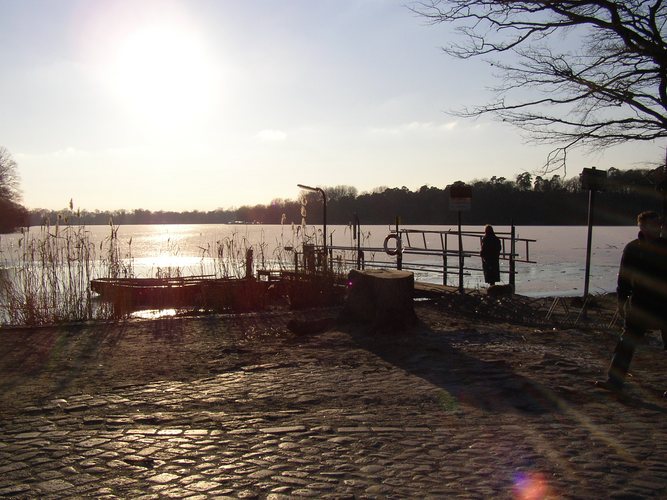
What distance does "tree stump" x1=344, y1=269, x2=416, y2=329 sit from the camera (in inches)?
361

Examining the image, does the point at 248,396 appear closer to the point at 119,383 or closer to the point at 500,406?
the point at 119,383

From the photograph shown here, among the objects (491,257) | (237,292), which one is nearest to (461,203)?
(491,257)

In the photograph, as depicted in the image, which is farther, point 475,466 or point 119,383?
point 119,383

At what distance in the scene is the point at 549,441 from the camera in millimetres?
4559

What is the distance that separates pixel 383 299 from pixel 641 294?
3.78 m

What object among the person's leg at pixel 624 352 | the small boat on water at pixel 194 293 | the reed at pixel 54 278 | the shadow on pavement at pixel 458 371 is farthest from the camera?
A: the small boat on water at pixel 194 293

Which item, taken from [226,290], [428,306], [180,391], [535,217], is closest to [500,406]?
[180,391]

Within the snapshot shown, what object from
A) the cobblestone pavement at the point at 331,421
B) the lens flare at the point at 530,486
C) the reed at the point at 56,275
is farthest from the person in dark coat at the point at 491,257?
the lens flare at the point at 530,486

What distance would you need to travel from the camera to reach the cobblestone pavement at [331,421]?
3.83m

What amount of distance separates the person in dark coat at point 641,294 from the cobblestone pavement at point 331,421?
0.31 m

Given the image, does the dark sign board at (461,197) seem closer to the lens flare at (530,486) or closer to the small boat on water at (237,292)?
the small boat on water at (237,292)

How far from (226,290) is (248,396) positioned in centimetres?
742

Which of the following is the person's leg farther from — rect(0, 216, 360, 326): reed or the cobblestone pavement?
rect(0, 216, 360, 326): reed

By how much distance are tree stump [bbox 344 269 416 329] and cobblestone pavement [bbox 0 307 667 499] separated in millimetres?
590
